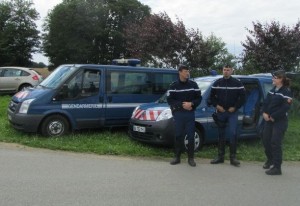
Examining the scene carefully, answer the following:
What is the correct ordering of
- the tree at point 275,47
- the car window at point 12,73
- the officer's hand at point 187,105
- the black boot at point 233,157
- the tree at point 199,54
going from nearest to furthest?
the officer's hand at point 187,105 < the black boot at point 233,157 < the tree at point 275,47 < the tree at point 199,54 < the car window at point 12,73

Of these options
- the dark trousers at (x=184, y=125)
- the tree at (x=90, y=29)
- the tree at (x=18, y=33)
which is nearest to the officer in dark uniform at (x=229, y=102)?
the dark trousers at (x=184, y=125)

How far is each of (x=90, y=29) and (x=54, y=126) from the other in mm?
43435

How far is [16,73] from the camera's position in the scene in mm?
20266

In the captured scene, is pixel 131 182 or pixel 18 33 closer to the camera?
pixel 131 182

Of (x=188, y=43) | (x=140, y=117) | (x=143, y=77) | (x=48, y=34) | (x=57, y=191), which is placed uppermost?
(x=48, y=34)

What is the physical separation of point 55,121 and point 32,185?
398cm

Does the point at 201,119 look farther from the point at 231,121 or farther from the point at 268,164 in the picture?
the point at 268,164

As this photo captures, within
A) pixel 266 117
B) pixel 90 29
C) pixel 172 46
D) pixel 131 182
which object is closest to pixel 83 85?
pixel 131 182

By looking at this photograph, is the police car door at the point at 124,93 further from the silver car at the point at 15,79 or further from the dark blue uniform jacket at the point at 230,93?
the silver car at the point at 15,79

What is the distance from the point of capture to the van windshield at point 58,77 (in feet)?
33.5

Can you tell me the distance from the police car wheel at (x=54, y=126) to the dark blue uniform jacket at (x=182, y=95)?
322 centimetres

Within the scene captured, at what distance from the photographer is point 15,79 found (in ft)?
66.0

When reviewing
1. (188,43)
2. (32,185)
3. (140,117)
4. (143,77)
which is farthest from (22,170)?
(188,43)

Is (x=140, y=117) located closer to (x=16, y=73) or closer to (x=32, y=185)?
(x=32, y=185)
